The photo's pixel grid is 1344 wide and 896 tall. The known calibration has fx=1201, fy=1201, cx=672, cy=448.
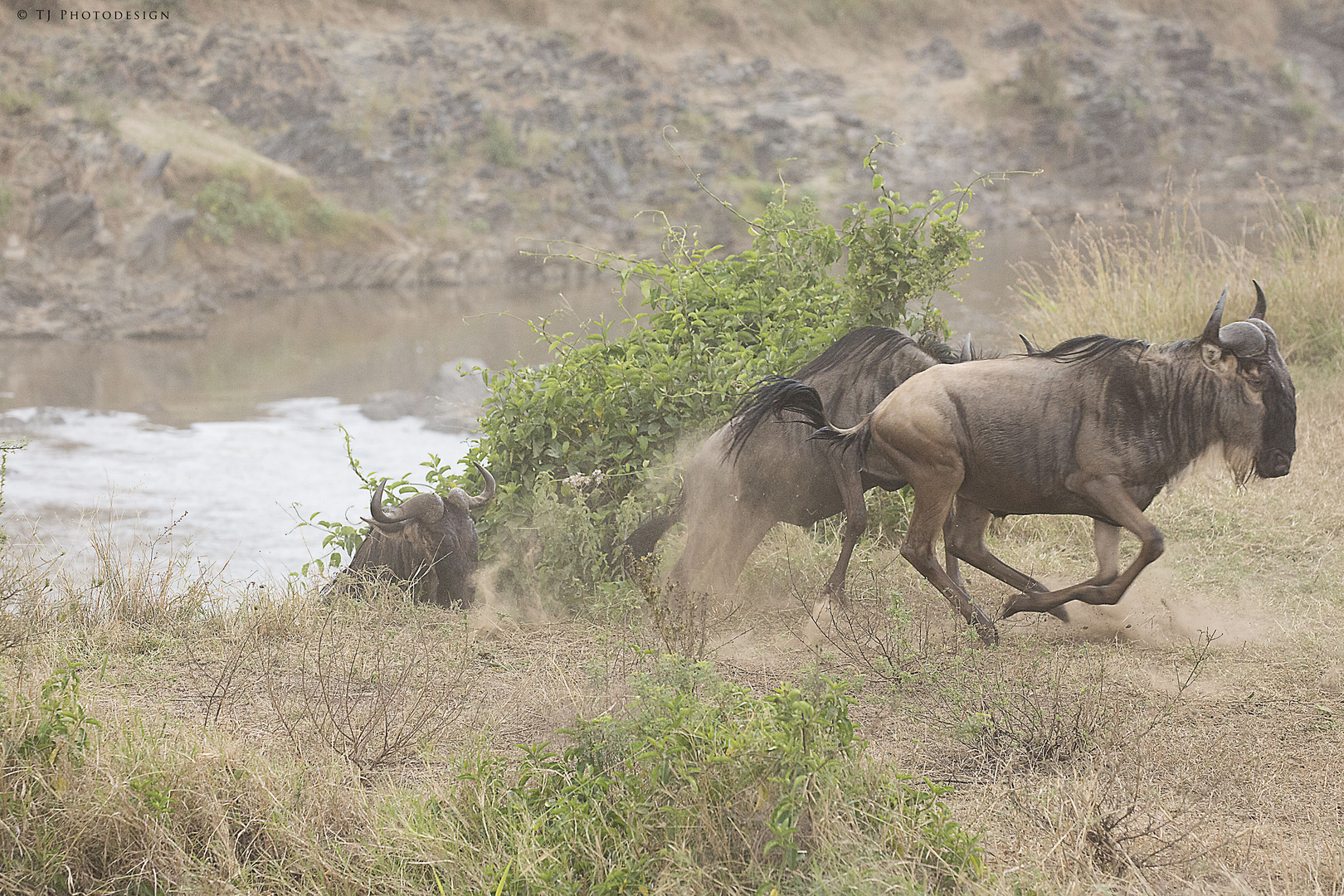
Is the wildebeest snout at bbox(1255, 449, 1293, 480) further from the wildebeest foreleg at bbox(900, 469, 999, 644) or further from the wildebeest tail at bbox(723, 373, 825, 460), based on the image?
the wildebeest tail at bbox(723, 373, 825, 460)

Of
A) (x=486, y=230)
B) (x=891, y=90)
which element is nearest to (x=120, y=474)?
(x=486, y=230)

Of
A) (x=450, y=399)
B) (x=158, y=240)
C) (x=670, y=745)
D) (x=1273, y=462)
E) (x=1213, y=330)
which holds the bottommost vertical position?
(x=158, y=240)

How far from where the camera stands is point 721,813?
125 inches

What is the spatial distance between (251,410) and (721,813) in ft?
46.9

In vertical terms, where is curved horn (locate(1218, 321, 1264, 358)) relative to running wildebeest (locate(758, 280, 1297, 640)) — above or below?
above

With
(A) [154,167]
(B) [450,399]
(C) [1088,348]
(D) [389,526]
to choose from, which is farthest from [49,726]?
(A) [154,167]

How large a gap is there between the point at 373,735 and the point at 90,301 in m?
18.9

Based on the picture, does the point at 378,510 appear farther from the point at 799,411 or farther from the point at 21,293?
the point at 21,293

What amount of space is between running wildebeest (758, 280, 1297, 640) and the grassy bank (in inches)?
20.0

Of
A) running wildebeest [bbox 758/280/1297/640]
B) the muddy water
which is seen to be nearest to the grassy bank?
running wildebeest [bbox 758/280/1297/640]

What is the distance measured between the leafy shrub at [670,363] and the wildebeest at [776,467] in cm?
55

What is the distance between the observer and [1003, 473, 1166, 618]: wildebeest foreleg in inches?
179

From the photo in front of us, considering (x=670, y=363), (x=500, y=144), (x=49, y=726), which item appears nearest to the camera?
(x=49, y=726)

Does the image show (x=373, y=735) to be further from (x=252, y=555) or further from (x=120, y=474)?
(x=120, y=474)
